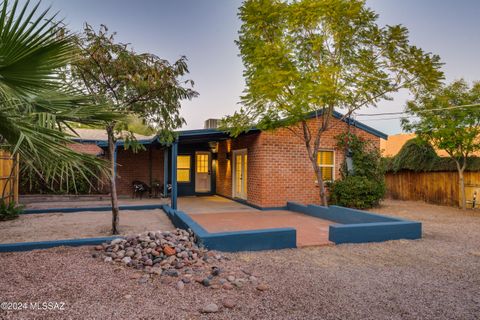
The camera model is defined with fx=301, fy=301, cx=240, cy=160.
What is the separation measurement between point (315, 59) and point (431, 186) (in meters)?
8.35

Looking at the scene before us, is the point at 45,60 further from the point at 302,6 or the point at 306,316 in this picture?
the point at 302,6

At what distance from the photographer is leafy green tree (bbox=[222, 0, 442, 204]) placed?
8617mm

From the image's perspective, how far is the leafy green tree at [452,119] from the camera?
1030cm

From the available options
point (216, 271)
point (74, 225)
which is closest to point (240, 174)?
point (74, 225)

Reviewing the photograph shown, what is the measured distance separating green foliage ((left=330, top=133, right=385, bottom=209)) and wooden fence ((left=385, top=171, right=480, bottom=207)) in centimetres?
321

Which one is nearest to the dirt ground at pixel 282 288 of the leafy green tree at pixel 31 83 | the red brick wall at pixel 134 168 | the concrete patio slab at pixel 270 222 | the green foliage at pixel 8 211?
the concrete patio slab at pixel 270 222

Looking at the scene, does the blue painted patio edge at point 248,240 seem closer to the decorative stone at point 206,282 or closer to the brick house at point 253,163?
the decorative stone at point 206,282

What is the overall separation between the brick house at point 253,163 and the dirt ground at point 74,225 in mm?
1516

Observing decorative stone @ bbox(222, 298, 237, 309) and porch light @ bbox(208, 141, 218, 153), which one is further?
porch light @ bbox(208, 141, 218, 153)

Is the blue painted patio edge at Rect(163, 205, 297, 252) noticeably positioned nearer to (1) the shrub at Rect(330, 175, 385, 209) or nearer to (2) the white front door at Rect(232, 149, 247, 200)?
(1) the shrub at Rect(330, 175, 385, 209)

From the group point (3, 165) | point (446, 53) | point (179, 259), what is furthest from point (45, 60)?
point (446, 53)

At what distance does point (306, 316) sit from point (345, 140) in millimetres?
9665

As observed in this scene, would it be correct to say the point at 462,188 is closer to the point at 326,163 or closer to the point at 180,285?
the point at 326,163

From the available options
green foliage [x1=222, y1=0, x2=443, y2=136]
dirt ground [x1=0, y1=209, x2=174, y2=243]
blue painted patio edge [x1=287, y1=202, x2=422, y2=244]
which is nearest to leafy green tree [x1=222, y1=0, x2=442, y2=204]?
green foliage [x1=222, y1=0, x2=443, y2=136]
